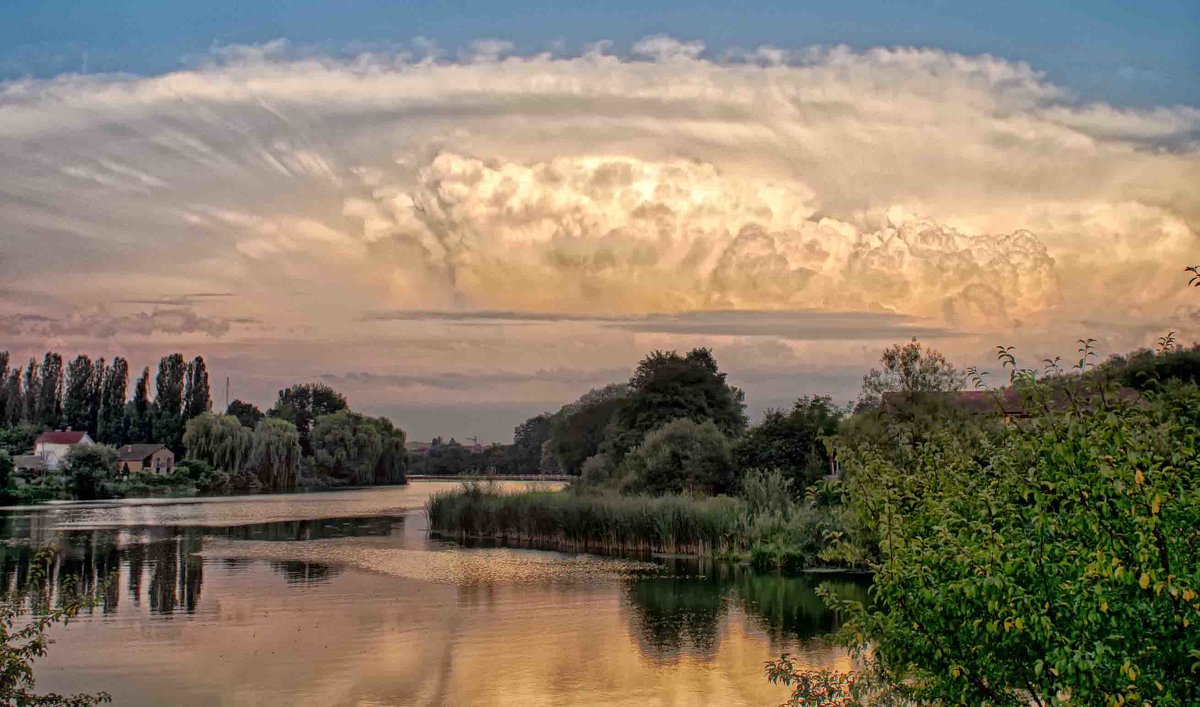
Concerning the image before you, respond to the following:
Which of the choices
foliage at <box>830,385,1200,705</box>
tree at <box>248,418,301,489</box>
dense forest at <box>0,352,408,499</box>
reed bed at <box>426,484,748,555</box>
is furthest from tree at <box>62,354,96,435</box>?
foliage at <box>830,385,1200,705</box>

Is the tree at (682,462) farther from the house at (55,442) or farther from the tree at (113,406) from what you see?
the tree at (113,406)

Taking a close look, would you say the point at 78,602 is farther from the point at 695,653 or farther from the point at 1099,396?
the point at 695,653

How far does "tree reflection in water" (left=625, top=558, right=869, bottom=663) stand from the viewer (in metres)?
20.4

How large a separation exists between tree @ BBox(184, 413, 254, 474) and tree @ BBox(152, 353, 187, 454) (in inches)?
584

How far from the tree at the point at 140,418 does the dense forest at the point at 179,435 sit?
0.37 ft

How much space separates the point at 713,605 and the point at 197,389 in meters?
106

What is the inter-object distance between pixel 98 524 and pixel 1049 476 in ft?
171

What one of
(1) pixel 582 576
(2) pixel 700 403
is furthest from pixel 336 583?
(2) pixel 700 403

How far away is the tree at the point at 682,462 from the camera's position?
46375 mm

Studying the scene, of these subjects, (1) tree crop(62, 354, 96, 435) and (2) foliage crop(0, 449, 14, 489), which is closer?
(2) foliage crop(0, 449, 14, 489)

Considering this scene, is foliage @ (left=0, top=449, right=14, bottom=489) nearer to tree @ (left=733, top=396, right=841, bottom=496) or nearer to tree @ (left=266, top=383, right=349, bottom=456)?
tree @ (left=733, top=396, right=841, bottom=496)

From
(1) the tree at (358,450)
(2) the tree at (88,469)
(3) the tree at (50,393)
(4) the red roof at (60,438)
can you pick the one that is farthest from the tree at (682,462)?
(3) the tree at (50,393)

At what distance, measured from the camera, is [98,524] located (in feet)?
166

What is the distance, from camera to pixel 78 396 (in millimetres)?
116062
